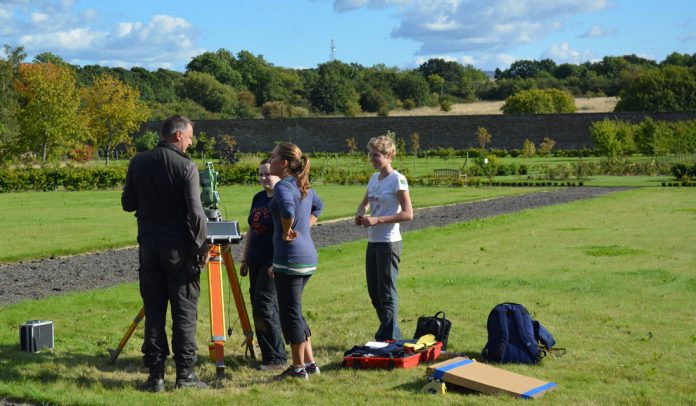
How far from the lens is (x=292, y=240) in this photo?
6.11 metres

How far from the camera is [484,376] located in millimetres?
5992

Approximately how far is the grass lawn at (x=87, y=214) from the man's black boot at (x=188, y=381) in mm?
1836

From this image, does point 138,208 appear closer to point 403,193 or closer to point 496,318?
point 403,193

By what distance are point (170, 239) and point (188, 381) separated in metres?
0.97

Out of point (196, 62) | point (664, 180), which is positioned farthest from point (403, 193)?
point (196, 62)

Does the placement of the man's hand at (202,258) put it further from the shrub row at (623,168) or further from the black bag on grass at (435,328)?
the shrub row at (623,168)

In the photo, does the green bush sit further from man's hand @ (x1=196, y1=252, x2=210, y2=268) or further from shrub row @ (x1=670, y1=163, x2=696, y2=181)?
man's hand @ (x1=196, y1=252, x2=210, y2=268)

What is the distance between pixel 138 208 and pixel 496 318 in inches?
107

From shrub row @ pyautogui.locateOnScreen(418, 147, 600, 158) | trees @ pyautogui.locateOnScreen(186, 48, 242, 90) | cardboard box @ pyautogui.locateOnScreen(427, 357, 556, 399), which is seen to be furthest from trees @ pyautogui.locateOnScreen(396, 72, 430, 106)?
cardboard box @ pyautogui.locateOnScreen(427, 357, 556, 399)

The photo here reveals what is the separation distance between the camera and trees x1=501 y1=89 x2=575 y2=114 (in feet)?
282

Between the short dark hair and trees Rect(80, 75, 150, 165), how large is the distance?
53.3 m

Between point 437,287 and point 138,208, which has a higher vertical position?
point 138,208

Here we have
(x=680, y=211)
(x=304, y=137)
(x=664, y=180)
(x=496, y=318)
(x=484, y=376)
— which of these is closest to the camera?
(x=484, y=376)

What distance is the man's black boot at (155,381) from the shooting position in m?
6.04
